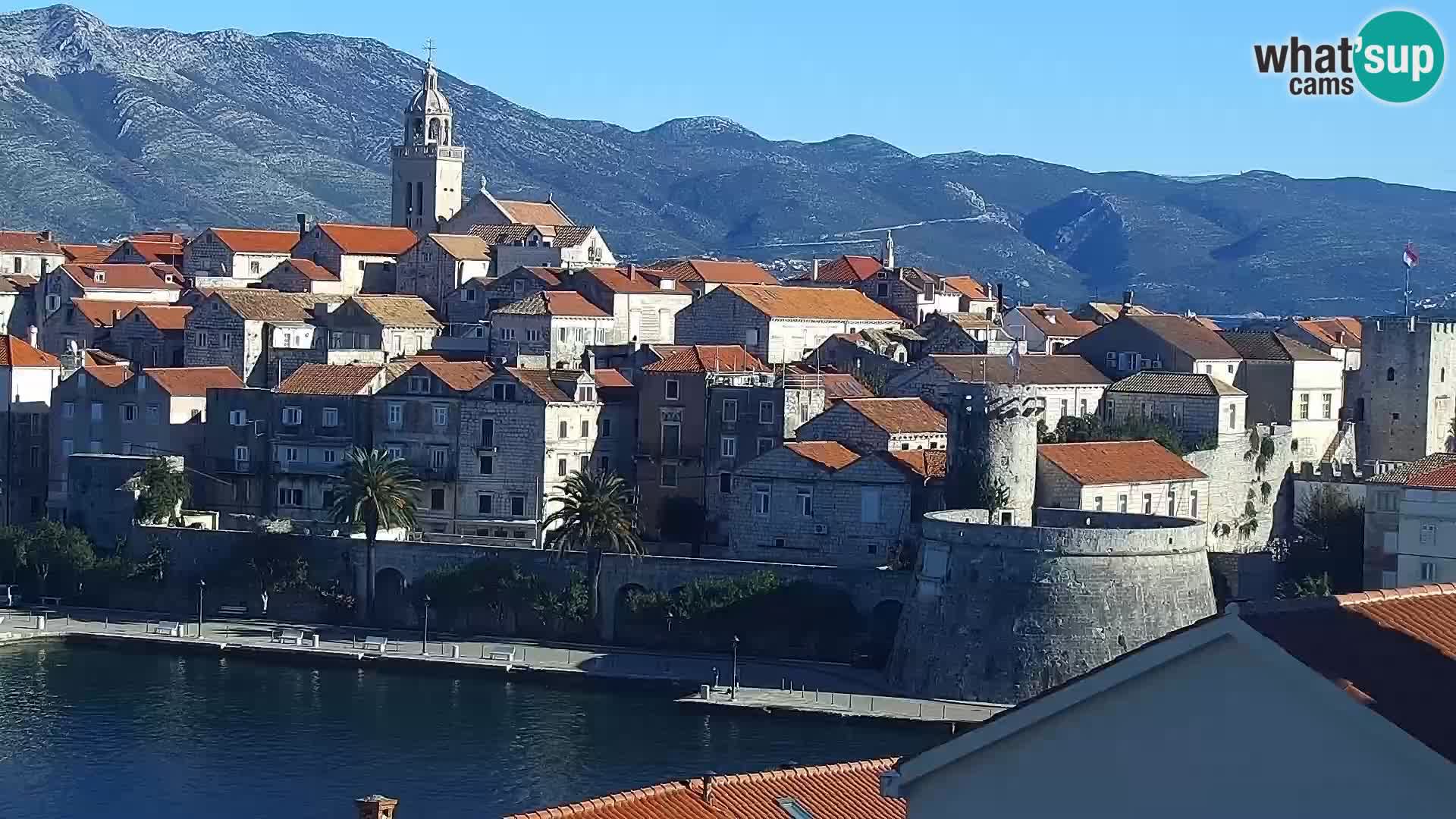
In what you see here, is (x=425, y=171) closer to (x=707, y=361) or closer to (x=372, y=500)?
(x=707, y=361)

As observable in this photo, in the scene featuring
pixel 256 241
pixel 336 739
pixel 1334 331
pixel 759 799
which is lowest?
pixel 336 739

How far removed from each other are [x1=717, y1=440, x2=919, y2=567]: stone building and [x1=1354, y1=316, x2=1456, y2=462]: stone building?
18.0 meters

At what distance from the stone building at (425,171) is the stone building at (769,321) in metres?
24.9

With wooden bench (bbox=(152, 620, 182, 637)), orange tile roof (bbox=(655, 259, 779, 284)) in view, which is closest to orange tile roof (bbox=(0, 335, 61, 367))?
wooden bench (bbox=(152, 620, 182, 637))

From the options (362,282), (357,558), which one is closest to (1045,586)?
(357,558)

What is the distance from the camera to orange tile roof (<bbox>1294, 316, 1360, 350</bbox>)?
270 feet

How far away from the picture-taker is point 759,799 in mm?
20312

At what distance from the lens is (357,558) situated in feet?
209

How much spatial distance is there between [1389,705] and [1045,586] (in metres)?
42.8

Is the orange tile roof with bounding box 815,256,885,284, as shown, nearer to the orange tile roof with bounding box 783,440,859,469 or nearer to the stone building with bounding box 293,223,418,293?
the stone building with bounding box 293,223,418,293

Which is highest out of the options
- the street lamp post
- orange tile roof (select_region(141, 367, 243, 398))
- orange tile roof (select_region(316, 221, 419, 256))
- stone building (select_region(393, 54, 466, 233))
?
stone building (select_region(393, 54, 466, 233))

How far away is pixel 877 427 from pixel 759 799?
40703mm

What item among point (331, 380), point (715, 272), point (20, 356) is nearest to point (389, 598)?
point (331, 380)

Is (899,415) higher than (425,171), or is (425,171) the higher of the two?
(425,171)
